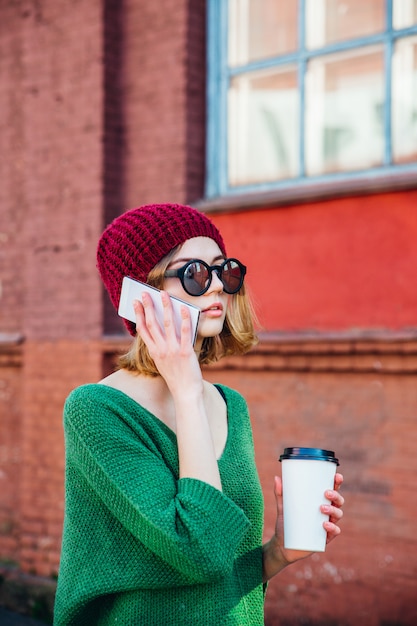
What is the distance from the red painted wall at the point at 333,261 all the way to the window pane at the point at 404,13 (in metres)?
1.04

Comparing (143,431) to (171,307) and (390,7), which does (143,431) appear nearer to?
(171,307)

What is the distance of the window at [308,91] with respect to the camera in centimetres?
502

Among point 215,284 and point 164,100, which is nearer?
point 215,284

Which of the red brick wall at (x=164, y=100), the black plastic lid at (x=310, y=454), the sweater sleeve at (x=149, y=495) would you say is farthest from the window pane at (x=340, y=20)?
the sweater sleeve at (x=149, y=495)

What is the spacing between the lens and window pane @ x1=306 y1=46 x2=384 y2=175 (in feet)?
16.7

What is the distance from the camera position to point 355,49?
5191mm

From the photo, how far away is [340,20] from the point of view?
17.3ft

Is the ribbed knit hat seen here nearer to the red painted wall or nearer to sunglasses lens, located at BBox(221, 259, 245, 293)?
sunglasses lens, located at BBox(221, 259, 245, 293)

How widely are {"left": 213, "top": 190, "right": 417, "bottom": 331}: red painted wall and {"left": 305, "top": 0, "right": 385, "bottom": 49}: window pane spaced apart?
1067mm

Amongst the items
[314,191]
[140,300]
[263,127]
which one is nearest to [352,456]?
[314,191]

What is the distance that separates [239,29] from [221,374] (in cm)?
226

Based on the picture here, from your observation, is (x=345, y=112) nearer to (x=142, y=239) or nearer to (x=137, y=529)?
(x=142, y=239)

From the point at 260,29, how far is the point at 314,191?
1.32m

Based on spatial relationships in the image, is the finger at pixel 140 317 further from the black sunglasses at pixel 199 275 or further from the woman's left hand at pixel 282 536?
the woman's left hand at pixel 282 536
